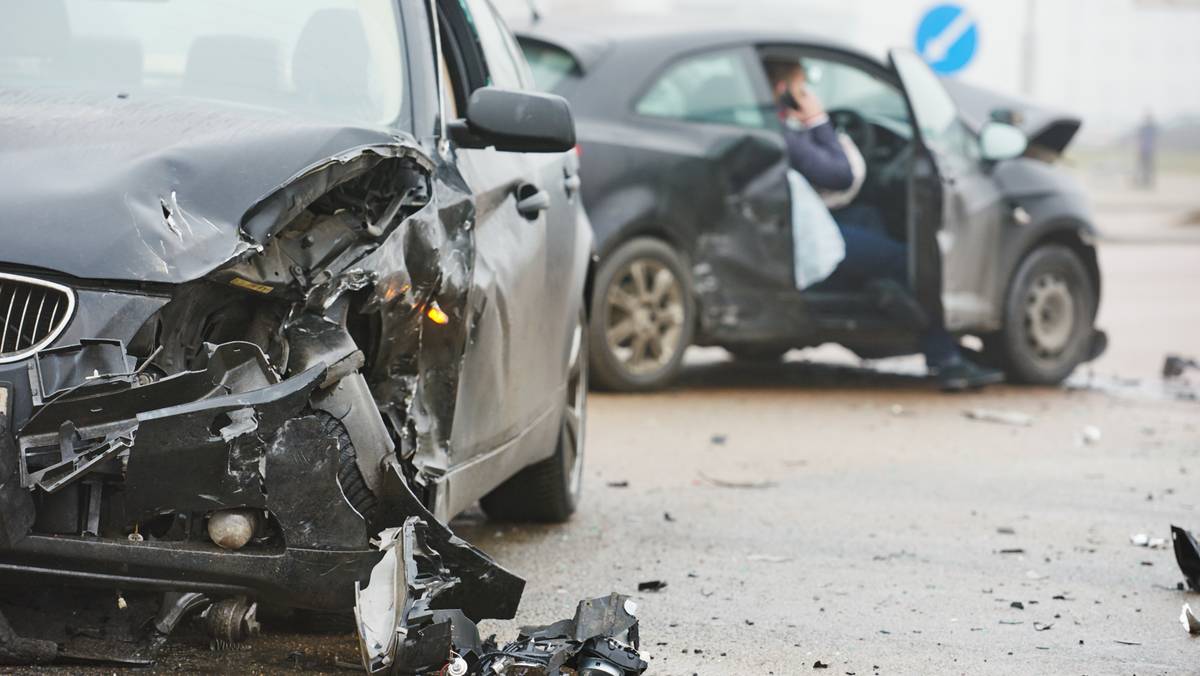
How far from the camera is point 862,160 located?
10625mm

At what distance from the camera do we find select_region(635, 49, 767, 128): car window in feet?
33.8

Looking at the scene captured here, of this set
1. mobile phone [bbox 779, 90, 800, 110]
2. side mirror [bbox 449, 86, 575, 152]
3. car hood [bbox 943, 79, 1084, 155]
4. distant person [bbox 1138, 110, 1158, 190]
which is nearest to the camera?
side mirror [bbox 449, 86, 575, 152]

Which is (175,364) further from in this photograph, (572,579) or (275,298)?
(572,579)

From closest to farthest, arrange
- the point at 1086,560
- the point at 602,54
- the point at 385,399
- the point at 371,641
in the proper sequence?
the point at 371,641, the point at 385,399, the point at 1086,560, the point at 602,54

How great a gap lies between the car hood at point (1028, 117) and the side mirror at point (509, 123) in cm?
637

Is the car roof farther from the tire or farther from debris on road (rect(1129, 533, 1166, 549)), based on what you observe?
the tire

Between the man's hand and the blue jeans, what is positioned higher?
the man's hand

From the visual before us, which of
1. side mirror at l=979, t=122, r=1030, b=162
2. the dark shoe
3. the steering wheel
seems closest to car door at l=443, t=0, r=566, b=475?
the steering wheel

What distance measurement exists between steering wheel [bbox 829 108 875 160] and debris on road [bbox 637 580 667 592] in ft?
18.4

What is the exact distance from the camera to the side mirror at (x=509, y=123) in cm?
496

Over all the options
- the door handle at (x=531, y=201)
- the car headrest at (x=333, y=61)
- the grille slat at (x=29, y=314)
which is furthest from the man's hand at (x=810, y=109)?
the grille slat at (x=29, y=314)

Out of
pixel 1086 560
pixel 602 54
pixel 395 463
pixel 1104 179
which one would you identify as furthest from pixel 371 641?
pixel 1104 179

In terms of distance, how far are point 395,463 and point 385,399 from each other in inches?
13.2

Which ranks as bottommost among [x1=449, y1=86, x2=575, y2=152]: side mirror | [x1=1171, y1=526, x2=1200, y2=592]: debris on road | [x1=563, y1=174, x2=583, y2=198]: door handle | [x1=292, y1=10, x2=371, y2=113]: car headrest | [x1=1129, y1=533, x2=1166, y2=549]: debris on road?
[x1=1129, y1=533, x2=1166, y2=549]: debris on road
